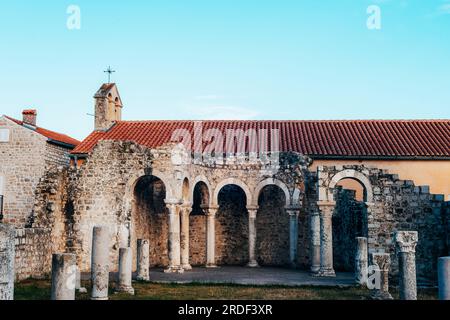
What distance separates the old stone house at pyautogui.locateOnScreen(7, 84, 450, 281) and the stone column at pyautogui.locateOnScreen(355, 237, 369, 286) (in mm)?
1572

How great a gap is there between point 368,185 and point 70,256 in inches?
447

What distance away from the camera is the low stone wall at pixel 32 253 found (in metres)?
16.9

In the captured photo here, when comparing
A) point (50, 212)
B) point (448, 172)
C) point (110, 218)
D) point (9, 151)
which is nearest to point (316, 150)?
point (448, 172)

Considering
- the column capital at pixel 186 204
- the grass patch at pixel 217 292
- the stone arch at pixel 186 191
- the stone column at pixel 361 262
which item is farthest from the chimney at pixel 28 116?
the stone column at pixel 361 262

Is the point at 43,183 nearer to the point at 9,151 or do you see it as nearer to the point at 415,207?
the point at 9,151

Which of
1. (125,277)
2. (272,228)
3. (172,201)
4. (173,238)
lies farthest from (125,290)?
(272,228)

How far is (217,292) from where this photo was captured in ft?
47.3

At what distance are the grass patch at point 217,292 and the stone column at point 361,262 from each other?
0.73m

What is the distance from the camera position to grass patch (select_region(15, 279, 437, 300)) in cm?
1341

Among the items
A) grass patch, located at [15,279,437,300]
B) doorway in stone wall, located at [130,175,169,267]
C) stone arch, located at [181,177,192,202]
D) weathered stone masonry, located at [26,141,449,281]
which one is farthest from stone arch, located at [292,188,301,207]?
grass patch, located at [15,279,437,300]

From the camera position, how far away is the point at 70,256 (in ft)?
34.4

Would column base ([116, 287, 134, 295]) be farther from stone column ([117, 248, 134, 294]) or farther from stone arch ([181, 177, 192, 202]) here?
stone arch ([181, 177, 192, 202])

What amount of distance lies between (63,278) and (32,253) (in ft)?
27.7
